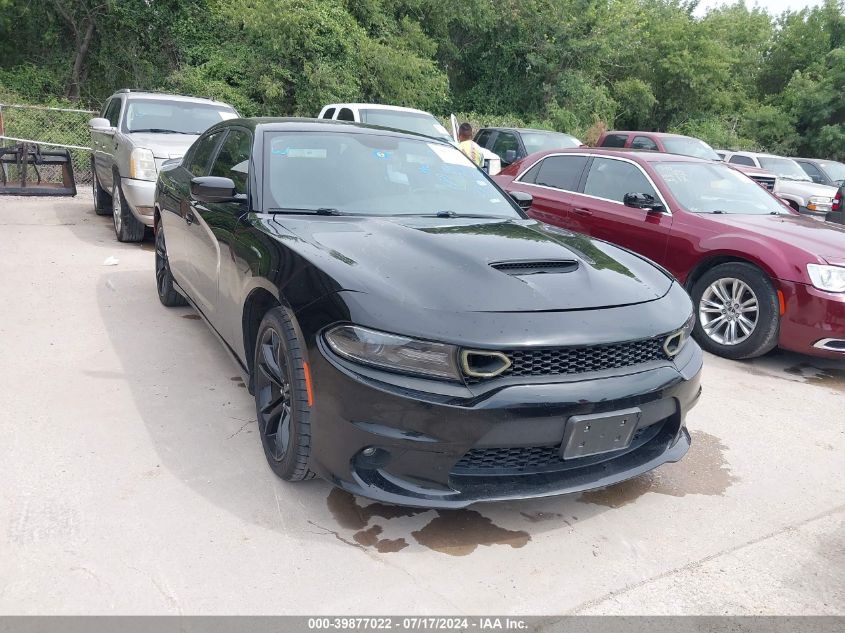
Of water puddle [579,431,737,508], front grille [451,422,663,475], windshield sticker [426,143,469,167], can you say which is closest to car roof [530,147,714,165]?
windshield sticker [426,143,469,167]

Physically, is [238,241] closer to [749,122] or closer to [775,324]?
[775,324]

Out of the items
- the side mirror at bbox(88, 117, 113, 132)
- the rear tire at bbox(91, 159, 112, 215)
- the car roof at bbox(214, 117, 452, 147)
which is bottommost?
the rear tire at bbox(91, 159, 112, 215)

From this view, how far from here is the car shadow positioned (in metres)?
2.86

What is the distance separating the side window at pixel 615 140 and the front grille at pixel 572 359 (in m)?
12.1

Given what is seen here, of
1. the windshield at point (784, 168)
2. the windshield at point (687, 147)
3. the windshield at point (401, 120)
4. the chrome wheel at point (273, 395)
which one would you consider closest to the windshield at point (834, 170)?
the windshield at point (784, 168)

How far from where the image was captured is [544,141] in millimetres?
13797

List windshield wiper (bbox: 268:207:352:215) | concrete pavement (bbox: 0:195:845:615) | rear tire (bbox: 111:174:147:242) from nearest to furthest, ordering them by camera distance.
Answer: concrete pavement (bbox: 0:195:845:615), windshield wiper (bbox: 268:207:352:215), rear tire (bbox: 111:174:147:242)

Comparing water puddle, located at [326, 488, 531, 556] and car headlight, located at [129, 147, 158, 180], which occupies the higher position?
car headlight, located at [129, 147, 158, 180]

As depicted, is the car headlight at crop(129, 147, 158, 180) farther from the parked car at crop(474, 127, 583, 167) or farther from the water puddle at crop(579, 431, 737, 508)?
the parked car at crop(474, 127, 583, 167)

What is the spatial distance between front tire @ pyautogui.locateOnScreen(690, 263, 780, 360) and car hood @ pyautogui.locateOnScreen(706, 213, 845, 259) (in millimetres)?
323

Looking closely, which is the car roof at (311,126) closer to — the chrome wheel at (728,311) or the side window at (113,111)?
the chrome wheel at (728,311)

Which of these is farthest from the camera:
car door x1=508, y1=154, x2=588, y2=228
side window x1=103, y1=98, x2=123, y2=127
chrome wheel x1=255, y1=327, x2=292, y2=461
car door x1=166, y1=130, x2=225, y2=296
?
side window x1=103, y1=98, x2=123, y2=127

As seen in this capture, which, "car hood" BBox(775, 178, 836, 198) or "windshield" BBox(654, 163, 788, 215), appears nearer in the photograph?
"windshield" BBox(654, 163, 788, 215)
